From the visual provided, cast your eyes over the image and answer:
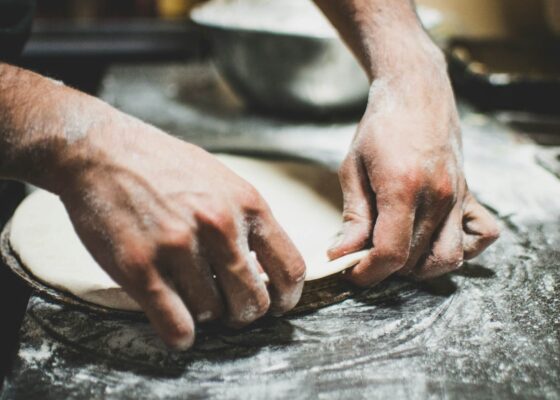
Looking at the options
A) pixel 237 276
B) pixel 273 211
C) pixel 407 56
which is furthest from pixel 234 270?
pixel 407 56

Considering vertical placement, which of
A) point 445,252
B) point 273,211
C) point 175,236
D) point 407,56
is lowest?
point 273,211

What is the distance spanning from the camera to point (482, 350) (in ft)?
2.78

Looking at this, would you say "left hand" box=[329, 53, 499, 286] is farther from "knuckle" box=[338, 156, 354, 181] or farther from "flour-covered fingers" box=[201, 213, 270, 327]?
"flour-covered fingers" box=[201, 213, 270, 327]

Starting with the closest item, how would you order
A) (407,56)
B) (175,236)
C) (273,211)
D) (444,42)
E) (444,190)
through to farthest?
(175,236)
(444,190)
(407,56)
(273,211)
(444,42)

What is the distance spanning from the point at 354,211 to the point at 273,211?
28cm

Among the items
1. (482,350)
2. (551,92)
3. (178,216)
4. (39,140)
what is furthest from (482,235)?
(551,92)

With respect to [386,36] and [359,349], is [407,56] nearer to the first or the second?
[386,36]

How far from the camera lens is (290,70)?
178cm

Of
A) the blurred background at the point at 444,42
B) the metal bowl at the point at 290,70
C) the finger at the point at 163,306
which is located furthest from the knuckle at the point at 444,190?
the blurred background at the point at 444,42

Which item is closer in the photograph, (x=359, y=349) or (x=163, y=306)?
(x=163, y=306)

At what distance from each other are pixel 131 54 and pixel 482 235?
90.1 inches

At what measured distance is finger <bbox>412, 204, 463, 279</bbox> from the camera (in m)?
0.98

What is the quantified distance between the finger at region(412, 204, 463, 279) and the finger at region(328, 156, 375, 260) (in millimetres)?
112

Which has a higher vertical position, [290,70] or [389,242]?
[389,242]
